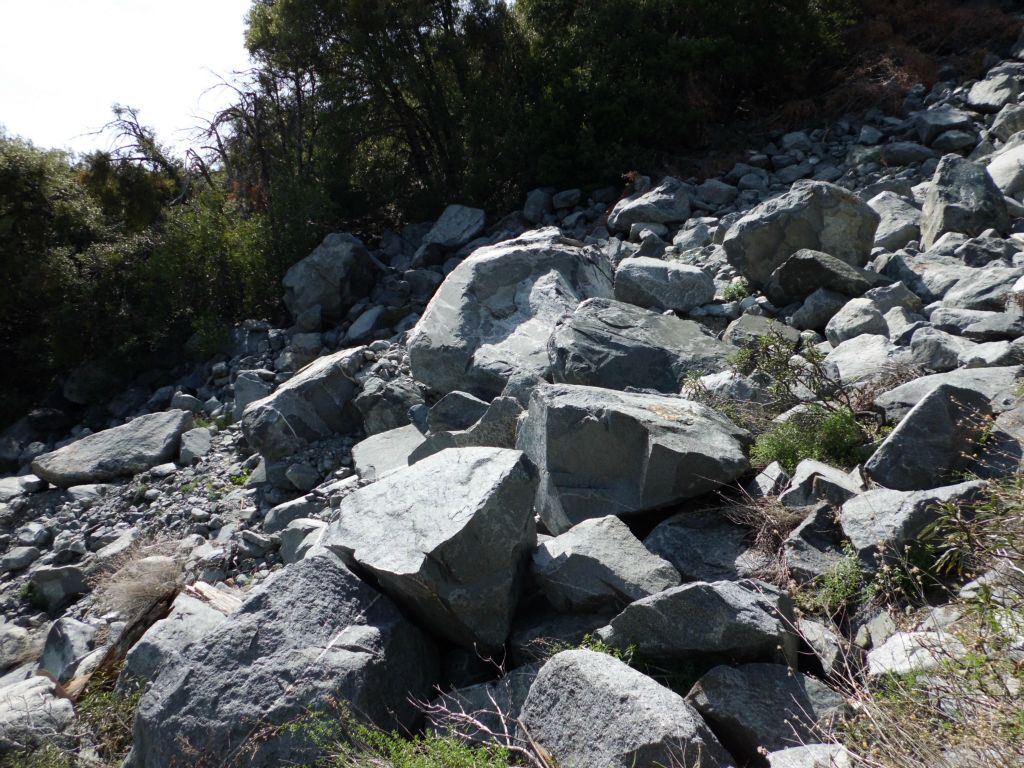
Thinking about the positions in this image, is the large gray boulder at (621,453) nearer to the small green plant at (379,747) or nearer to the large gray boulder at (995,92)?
the small green plant at (379,747)

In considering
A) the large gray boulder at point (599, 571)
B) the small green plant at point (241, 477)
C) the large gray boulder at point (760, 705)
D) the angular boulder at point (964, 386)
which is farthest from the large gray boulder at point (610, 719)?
the small green plant at point (241, 477)

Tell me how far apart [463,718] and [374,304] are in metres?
6.82

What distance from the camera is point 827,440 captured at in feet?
15.2

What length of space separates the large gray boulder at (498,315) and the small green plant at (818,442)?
80.1 inches

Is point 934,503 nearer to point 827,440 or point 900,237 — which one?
point 827,440

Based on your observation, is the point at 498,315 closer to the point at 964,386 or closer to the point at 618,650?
the point at 964,386

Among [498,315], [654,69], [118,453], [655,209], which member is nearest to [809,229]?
[655,209]

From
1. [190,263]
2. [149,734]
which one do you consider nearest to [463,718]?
[149,734]

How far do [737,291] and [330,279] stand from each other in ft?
16.1

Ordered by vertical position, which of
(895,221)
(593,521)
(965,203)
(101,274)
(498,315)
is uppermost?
(101,274)

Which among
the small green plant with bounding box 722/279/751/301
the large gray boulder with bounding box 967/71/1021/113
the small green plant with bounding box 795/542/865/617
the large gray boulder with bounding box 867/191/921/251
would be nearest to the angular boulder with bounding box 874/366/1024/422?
the small green plant with bounding box 795/542/865/617

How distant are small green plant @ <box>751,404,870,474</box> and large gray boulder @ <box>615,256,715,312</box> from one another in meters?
2.60

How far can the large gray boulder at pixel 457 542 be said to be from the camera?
12.7 ft

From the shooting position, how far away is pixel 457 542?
3.87 m
